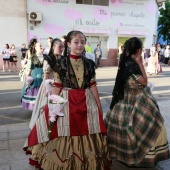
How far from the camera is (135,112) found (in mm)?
2816

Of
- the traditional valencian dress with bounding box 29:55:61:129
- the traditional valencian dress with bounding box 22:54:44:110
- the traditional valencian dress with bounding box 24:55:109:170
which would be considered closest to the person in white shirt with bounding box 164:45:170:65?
the traditional valencian dress with bounding box 22:54:44:110

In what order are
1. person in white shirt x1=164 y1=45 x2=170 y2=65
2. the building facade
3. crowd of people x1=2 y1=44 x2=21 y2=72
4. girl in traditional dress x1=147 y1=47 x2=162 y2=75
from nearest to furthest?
1. girl in traditional dress x1=147 y1=47 x2=162 y2=75
2. crowd of people x1=2 y1=44 x2=21 y2=72
3. the building facade
4. person in white shirt x1=164 y1=45 x2=170 y2=65

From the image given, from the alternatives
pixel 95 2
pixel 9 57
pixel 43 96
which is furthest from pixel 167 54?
pixel 43 96

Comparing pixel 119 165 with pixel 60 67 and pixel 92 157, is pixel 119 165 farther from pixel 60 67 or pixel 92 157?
pixel 60 67

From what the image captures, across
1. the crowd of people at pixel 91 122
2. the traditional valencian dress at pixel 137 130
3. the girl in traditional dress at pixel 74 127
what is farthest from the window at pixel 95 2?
the girl in traditional dress at pixel 74 127

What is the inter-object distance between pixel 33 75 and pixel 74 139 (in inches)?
106

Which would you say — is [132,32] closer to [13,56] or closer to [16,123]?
[13,56]

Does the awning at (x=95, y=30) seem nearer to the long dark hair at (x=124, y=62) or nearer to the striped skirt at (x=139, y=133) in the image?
the long dark hair at (x=124, y=62)

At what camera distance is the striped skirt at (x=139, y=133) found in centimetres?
275

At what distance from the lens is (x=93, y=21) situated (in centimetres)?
1631

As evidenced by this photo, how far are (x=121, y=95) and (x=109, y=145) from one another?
62 cm

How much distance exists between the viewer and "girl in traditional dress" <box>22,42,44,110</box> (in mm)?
4820

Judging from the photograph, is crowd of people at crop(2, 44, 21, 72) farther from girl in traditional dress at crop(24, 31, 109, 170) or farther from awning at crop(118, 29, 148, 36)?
girl in traditional dress at crop(24, 31, 109, 170)

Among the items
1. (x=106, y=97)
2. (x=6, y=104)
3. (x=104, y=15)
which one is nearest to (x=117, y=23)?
(x=104, y=15)
